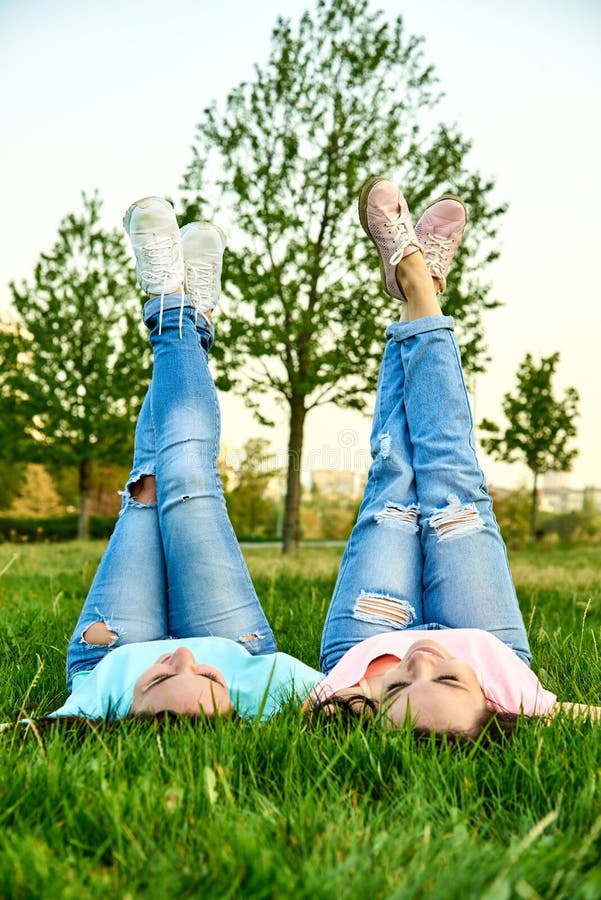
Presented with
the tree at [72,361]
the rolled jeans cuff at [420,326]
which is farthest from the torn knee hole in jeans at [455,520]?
the tree at [72,361]

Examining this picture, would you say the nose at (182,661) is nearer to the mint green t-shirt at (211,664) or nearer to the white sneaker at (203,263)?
the mint green t-shirt at (211,664)

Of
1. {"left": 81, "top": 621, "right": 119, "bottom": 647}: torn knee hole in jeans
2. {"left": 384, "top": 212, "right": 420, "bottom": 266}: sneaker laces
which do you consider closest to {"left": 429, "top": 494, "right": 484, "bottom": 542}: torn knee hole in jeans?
{"left": 384, "top": 212, "right": 420, "bottom": 266}: sneaker laces

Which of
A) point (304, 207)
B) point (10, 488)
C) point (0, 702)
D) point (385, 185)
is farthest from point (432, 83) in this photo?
point (10, 488)

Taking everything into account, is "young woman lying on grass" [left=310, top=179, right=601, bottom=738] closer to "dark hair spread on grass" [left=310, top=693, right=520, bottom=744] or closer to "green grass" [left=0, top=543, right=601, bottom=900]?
"dark hair spread on grass" [left=310, top=693, right=520, bottom=744]

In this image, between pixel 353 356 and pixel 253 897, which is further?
pixel 353 356

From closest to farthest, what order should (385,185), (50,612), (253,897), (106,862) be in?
(253,897) < (106,862) < (385,185) < (50,612)

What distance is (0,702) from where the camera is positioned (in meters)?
2.41

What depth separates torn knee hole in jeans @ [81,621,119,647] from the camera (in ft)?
8.46

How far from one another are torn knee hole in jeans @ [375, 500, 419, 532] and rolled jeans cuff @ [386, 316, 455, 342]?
0.60m

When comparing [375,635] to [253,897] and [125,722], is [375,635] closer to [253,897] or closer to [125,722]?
[125,722]

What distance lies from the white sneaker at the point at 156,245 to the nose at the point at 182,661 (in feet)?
4.85

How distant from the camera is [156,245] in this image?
10.2ft

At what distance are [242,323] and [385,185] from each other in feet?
27.3

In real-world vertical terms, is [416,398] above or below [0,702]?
above
